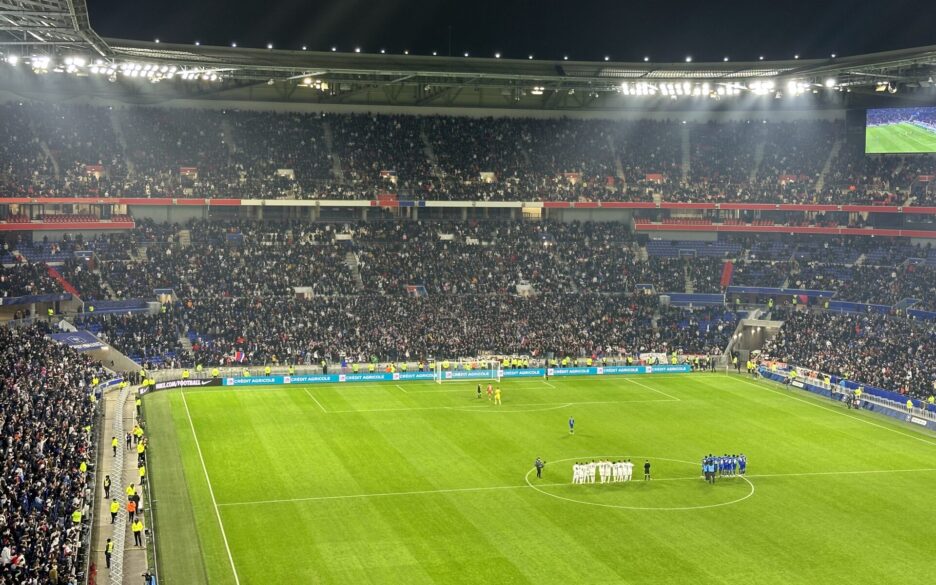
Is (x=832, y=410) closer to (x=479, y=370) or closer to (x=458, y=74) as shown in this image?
(x=479, y=370)

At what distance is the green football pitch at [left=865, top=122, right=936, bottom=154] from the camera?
252 feet

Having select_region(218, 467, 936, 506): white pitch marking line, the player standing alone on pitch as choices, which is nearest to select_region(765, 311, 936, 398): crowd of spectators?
select_region(218, 467, 936, 506): white pitch marking line

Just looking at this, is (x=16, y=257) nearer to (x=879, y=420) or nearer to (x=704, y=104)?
(x=879, y=420)

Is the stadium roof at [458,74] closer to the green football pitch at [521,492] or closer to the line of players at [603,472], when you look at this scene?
the green football pitch at [521,492]

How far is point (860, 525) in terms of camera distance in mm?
36312

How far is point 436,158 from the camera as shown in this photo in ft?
292

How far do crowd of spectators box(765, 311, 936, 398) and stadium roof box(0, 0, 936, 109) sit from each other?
1775 cm

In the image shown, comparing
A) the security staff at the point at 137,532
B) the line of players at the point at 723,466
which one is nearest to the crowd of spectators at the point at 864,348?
the line of players at the point at 723,466

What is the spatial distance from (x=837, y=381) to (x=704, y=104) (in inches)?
1588

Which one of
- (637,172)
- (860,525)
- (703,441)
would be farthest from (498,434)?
(637,172)

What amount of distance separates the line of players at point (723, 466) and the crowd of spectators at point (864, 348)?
20266 mm

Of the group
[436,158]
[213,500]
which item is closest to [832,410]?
[213,500]

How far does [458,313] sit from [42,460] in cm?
4403

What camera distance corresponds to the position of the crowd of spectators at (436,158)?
77750mm
